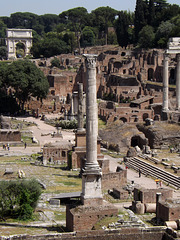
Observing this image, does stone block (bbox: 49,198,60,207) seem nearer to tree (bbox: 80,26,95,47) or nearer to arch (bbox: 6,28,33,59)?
tree (bbox: 80,26,95,47)

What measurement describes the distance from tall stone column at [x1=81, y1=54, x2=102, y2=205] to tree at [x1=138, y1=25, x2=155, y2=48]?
75.3m

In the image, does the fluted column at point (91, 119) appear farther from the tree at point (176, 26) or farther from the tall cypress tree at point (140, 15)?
the tall cypress tree at point (140, 15)

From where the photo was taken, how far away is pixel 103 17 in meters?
138

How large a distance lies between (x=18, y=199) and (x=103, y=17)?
116 meters

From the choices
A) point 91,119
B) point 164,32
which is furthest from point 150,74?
point 91,119

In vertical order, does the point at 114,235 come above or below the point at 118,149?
above

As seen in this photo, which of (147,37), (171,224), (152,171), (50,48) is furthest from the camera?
(50,48)

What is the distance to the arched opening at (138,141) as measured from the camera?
157 feet

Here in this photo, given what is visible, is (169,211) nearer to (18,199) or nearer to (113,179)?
(18,199)

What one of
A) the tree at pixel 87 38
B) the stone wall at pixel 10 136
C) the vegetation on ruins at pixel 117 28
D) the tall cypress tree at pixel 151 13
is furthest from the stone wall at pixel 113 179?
the tree at pixel 87 38

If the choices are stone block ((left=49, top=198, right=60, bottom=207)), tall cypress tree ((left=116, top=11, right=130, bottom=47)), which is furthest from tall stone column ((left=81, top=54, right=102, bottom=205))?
tall cypress tree ((left=116, top=11, right=130, bottom=47))

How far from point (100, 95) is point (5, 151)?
121 ft

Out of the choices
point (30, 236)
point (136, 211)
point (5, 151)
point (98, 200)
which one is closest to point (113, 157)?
Result: point (5, 151)

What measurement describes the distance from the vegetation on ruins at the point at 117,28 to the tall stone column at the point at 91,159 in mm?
66945
